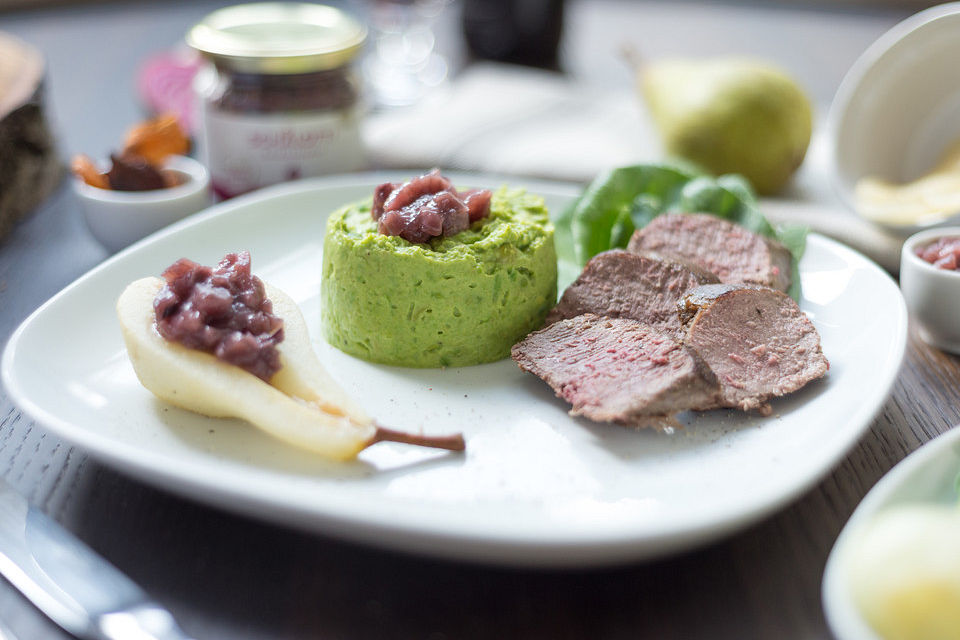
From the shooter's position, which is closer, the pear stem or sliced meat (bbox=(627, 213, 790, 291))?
the pear stem

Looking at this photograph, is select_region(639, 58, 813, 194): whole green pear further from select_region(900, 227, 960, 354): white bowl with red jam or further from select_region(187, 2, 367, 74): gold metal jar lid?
select_region(187, 2, 367, 74): gold metal jar lid

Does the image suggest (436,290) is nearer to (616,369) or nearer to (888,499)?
(616,369)

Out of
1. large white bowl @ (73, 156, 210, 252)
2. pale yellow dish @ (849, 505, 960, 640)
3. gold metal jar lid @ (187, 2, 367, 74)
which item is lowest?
large white bowl @ (73, 156, 210, 252)

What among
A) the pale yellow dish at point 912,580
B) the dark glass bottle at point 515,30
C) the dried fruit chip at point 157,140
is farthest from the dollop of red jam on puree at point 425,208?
the dark glass bottle at point 515,30

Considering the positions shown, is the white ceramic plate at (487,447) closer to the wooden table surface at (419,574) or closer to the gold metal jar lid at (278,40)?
the wooden table surface at (419,574)

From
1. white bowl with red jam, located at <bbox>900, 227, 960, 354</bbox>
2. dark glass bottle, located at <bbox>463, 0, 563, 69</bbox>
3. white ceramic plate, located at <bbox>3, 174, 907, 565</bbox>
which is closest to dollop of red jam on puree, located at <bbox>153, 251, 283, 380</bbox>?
white ceramic plate, located at <bbox>3, 174, 907, 565</bbox>

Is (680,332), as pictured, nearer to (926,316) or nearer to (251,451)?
(926,316)
